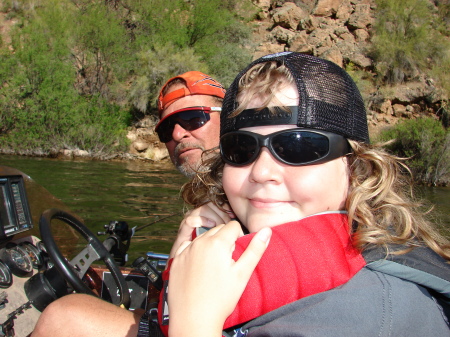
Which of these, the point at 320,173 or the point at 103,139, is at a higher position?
the point at 320,173

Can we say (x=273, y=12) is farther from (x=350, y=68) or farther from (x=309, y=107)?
(x=309, y=107)

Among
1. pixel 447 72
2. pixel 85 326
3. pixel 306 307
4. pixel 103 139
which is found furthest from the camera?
pixel 447 72

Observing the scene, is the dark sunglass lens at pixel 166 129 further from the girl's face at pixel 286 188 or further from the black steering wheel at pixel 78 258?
the girl's face at pixel 286 188

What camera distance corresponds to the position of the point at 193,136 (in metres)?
3.26

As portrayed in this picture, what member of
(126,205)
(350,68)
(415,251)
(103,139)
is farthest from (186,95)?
(350,68)

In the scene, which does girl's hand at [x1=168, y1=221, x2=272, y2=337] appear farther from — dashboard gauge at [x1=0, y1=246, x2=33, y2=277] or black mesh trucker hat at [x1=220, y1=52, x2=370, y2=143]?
dashboard gauge at [x1=0, y1=246, x2=33, y2=277]

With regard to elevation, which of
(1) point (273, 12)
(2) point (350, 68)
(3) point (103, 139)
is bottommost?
(3) point (103, 139)

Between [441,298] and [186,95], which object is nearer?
[441,298]

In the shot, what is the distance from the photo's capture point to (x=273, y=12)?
3409cm

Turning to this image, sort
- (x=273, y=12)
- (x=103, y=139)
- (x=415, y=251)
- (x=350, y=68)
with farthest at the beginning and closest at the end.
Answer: (x=273, y=12), (x=350, y=68), (x=103, y=139), (x=415, y=251)

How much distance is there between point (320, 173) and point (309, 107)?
0.25m

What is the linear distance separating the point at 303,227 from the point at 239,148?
428mm

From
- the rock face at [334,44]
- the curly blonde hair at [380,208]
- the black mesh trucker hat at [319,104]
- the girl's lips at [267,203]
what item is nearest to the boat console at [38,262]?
the girl's lips at [267,203]

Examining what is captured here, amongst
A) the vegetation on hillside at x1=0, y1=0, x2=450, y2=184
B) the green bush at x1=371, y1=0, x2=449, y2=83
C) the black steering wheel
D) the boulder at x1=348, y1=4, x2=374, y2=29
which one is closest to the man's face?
the black steering wheel
